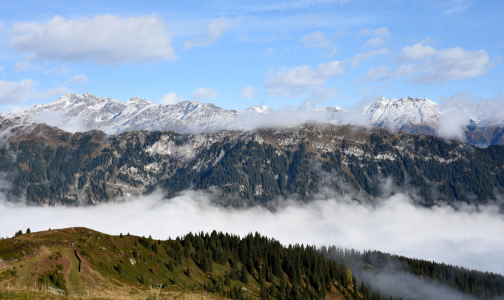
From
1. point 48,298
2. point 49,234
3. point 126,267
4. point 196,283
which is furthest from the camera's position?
point 196,283

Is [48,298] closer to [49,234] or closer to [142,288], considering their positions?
[142,288]

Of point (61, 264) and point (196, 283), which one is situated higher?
point (61, 264)

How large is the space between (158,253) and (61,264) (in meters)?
73.5

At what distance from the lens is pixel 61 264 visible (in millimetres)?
126438

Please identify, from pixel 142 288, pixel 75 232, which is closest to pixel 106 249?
pixel 75 232

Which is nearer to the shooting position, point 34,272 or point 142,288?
point 34,272

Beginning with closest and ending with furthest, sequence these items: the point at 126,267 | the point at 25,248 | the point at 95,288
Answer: the point at 95,288 → the point at 25,248 → the point at 126,267

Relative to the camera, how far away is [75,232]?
181500mm

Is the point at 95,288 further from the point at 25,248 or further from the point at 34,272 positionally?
the point at 25,248

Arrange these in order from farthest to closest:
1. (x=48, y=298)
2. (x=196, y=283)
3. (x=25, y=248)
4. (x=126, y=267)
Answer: (x=196, y=283) → (x=126, y=267) → (x=25, y=248) → (x=48, y=298)

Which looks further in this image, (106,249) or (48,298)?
(106,249)

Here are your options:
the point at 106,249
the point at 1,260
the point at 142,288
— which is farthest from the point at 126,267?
the point at 1,260

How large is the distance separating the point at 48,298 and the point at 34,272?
67.8m

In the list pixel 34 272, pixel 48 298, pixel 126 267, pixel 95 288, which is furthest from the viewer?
pixel 126 267
